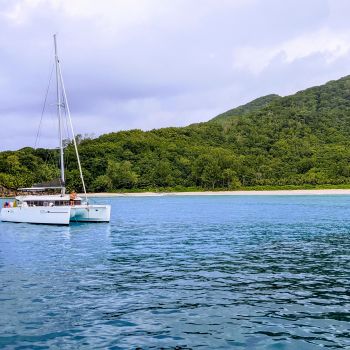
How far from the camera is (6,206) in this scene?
47.7 meters

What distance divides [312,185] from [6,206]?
A: 310ft

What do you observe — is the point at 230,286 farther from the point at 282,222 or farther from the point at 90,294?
the point at 282,222

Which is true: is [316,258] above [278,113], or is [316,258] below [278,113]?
below

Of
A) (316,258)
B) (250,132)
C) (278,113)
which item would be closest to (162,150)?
(250,132)

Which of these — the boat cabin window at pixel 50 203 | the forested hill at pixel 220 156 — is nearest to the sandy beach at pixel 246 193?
the forested hill at pixel 220 156

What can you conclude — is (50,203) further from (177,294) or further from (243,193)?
(243,193)

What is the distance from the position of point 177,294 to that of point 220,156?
435 ft

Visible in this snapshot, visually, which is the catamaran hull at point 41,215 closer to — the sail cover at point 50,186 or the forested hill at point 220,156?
the sail cover at point 50,186

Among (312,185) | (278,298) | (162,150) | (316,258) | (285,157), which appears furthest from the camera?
(162,150)

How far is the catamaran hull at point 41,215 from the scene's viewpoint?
4050 cm

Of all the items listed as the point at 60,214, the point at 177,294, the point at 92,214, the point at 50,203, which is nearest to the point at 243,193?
the point at 92,214

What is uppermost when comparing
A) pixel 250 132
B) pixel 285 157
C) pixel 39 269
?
pixel 250 132

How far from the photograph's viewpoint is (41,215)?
41688mm

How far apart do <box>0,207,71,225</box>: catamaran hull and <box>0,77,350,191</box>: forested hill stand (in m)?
75.9
